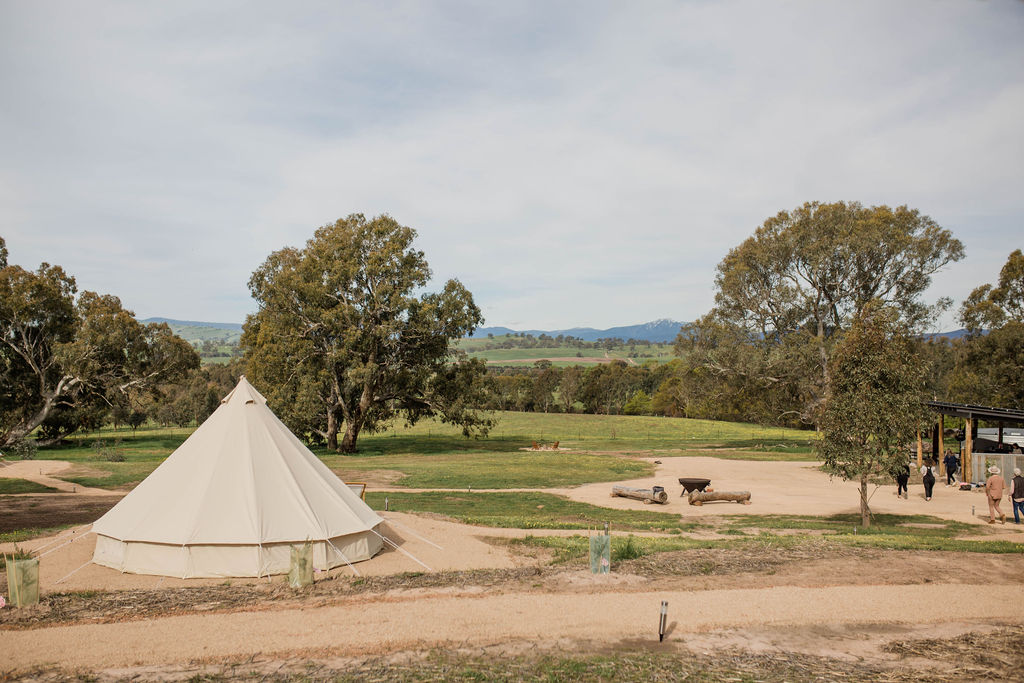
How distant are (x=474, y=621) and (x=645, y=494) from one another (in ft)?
49.6

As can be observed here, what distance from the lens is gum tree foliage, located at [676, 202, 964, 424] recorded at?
4472cm

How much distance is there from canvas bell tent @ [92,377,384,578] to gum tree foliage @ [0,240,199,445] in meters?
38.2

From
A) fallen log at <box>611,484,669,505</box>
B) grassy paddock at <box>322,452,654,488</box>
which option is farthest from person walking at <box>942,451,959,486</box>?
fallen log at <box>611,484,669,505</box>

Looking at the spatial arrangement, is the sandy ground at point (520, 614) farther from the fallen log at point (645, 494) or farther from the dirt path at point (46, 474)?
the dirt path at point (46, 474)

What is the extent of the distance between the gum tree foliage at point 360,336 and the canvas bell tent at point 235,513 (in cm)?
2689

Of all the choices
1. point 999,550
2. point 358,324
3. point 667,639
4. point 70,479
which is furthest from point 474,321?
point 667,639

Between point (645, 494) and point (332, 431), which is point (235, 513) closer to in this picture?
point (645, 494)

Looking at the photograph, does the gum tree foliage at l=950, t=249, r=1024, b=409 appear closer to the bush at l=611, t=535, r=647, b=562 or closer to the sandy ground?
the sandy ground

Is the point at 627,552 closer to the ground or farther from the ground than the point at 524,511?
farther from the ground

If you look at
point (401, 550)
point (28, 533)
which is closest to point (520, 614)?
point (401, 550)

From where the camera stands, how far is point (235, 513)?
46.5 ft

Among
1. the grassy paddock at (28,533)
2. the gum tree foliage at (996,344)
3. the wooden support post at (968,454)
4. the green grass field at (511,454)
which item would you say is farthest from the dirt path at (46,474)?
the gum tree foliage at (996,344)

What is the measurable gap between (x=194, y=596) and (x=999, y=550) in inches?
706

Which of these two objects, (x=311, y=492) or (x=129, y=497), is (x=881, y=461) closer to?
(x=311, y=492)
